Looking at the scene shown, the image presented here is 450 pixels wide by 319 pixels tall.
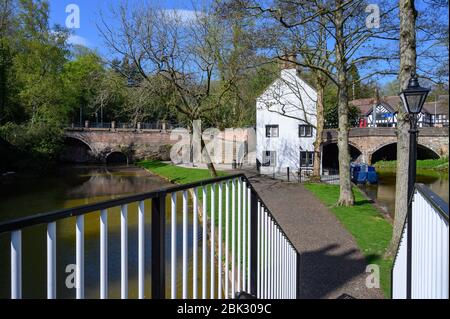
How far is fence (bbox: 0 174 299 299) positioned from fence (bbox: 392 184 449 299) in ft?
3.85

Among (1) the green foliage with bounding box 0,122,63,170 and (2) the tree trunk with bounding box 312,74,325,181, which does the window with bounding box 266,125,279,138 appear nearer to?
(2) the tree trunk with bounding box 312,74,325,181

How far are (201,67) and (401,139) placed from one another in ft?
44.1

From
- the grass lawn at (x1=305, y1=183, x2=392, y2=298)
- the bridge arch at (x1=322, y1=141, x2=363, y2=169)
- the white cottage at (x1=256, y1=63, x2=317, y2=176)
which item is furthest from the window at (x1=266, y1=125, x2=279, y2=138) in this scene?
the grass lawn at (x1=305, y1=183, x2=392, y2=298)

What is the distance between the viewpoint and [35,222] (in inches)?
68.4

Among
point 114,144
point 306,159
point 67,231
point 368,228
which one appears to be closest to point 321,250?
point 368,228

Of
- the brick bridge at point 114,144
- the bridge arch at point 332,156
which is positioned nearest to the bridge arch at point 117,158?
the brick bridge at point 114,144

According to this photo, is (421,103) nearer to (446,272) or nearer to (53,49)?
(446,272)

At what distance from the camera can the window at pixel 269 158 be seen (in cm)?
3031

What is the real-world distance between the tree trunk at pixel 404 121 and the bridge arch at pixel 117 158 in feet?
141

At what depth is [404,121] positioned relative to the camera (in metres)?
8.55

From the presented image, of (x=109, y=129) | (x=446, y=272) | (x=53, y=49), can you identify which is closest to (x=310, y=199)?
(x=446, y=272)

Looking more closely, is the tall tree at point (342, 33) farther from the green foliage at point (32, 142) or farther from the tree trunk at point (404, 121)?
the green foliage at point (32, 142)

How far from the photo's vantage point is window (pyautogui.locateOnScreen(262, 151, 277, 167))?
30.3 metres
